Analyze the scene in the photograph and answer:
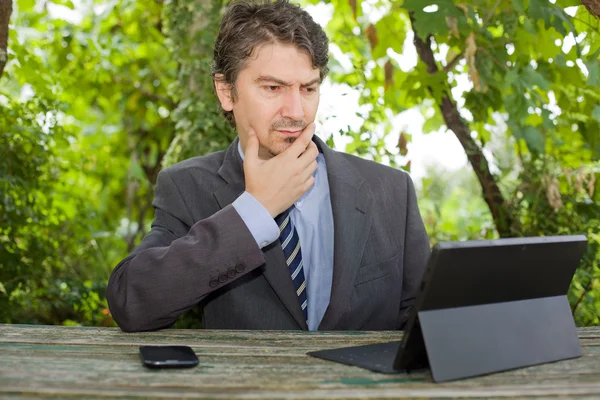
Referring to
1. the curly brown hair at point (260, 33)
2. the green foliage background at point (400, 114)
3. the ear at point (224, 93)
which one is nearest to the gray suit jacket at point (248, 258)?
the ear at point (224, 93)

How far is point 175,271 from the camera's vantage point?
1.68 metres

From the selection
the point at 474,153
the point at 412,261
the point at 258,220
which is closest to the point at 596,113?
the point at 474,153

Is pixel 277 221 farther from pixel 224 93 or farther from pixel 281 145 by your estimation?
pixel 224 93

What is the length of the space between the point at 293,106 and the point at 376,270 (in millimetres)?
536

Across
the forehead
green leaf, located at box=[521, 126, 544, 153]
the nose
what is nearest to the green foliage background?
green leaf, located at box=[521, 126, 544, 153]

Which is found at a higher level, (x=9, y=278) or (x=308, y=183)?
(x=308, y=183)

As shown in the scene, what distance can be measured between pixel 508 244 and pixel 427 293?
0.57 feet

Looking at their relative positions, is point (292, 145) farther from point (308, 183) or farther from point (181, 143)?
point (181, 143)

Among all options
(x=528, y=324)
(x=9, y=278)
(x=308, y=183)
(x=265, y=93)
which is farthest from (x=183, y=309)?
(x=9, y=278)

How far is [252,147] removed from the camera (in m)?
1.88

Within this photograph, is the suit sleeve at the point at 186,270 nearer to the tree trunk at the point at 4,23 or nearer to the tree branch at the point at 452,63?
the tree trunk at the point at 4,23

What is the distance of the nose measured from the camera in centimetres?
197

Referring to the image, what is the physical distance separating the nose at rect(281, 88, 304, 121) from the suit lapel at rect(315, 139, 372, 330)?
0.84 ft

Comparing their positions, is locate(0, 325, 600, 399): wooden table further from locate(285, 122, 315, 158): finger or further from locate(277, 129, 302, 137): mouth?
locate(277, 129, 302, 137): mouth
